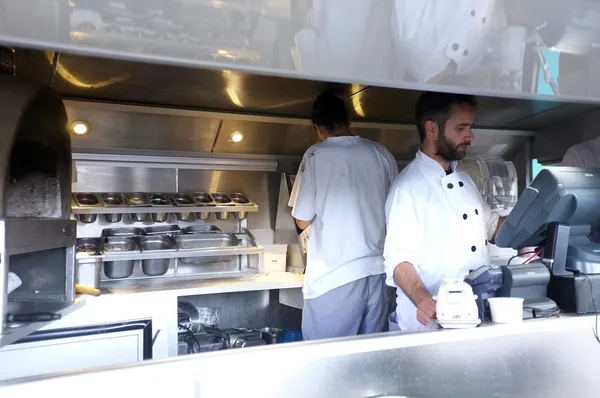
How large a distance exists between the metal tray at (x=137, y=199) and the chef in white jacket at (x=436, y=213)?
73.3 inches

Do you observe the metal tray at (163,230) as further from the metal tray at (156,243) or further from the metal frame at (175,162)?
the metal frame at (175,162)

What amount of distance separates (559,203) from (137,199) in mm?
2624

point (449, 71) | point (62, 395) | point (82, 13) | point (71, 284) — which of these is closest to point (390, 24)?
point (449, 71)

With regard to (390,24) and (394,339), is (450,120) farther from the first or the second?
(394,339)

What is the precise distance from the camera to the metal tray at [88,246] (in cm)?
299

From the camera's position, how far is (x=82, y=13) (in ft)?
3.37

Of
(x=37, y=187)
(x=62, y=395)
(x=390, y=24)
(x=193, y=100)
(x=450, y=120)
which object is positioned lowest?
(x=62, y=395)

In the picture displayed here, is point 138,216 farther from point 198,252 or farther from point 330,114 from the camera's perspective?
point 330,114

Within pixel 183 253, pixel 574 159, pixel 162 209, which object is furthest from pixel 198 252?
pixel 574 159

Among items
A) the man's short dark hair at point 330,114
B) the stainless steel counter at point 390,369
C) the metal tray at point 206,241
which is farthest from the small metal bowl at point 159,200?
the stainless steel counter at point 390,369

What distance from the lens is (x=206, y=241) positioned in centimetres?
340

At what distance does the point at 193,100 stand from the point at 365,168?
52.6 inches

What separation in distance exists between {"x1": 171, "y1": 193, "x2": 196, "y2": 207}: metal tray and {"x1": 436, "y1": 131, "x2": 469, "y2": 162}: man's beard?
183 centimetres

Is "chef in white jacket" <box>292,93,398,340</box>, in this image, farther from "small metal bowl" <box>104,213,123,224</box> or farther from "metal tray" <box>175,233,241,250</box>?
"small metal bowl" <box>104,213,123,224</box>
